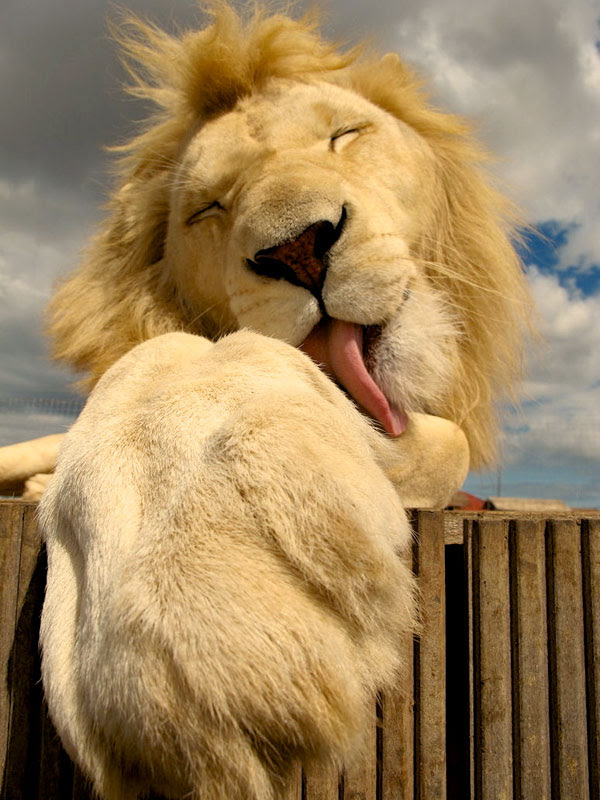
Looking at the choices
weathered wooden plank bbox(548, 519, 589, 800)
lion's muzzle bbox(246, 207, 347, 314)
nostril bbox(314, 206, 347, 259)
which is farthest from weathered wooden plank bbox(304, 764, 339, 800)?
nostril bbox(314, 206, 347, 259)

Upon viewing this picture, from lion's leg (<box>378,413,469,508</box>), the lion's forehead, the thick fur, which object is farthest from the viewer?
the lion's forehead

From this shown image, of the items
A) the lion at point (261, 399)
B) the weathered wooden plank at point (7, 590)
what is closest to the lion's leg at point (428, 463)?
the lion at point (261, 399)

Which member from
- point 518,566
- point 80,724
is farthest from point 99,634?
point 518,566

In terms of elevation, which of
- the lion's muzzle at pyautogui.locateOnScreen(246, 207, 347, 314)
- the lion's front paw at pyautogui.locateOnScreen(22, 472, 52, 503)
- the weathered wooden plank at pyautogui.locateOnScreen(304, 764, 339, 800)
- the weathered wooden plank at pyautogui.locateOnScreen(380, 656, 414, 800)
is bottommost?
the weathered wooden plank at pyautogui.locateOnScreen(304, 764, 339, 800)

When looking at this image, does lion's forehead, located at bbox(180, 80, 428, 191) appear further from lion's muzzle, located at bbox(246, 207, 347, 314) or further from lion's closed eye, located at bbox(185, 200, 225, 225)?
lion's muzzle, located at bbox(246, 207, 347, 314)

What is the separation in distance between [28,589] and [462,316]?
1384 millimetres

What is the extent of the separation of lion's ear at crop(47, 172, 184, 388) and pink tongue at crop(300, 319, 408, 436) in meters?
0.58

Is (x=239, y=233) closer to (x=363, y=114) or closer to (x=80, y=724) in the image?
(x=363, y=114)

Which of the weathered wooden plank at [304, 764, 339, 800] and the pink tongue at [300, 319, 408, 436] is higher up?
the pink tongue at [300, 319, 408, 436]

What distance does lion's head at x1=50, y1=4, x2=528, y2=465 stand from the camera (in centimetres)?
165

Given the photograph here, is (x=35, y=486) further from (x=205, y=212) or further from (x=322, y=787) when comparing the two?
(x=322, y=787)

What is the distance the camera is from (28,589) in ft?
4.85

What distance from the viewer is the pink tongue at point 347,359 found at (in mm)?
1635

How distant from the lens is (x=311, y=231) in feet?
5.36
